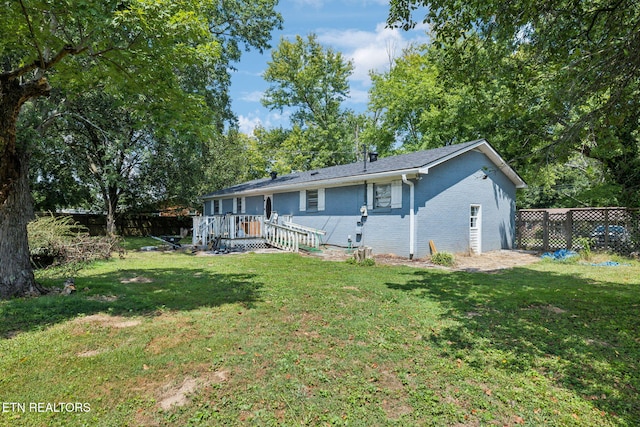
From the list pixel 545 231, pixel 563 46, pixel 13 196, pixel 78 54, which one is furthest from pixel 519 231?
pixel 13 196

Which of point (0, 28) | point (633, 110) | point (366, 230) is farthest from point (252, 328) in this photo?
point (366, 230)

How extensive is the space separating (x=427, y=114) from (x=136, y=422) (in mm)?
22409

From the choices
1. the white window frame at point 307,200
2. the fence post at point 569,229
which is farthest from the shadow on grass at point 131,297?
the fence post at point 569,229

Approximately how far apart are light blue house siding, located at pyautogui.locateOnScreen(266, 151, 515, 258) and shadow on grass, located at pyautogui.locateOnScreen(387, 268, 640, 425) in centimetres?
462

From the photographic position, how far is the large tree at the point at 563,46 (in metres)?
4.63

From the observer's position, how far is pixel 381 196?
41.7 ft

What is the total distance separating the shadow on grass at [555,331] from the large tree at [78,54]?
5.53m

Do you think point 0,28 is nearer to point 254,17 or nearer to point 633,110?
point 633,110

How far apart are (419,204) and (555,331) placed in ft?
24.6

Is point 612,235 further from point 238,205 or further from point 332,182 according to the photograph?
point 238,205

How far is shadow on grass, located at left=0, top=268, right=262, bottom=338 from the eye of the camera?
4520mm

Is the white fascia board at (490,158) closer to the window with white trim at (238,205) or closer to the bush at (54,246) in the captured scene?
the bush at (54,246)

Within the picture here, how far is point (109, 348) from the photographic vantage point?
3617 mm

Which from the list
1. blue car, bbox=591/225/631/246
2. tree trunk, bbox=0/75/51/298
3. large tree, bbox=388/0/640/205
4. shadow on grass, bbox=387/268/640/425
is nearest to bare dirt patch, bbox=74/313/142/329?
tree trunk, bbox=0/75/51/298
